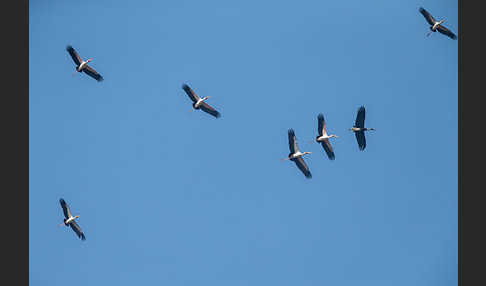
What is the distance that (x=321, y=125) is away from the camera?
21656mm

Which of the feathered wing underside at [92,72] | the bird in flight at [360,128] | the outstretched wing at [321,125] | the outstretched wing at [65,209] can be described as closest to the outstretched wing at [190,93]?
the feathered wing underside at [92,72]

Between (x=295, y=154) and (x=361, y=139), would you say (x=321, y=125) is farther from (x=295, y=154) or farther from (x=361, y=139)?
(x=361, y=139)

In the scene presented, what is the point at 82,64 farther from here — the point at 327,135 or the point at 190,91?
the point at 327,135

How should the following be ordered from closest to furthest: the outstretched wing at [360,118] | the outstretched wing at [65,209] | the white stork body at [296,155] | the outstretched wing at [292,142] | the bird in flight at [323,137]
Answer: the outstretched wing at [360,118], the outstretched wing at [292,142], the bird in flight at [323,137], the white stork body at [296,155], the outstretched wing at [65,209]

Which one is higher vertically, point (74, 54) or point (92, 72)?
point (74, 54)

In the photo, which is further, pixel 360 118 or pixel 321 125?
pixel 321 125

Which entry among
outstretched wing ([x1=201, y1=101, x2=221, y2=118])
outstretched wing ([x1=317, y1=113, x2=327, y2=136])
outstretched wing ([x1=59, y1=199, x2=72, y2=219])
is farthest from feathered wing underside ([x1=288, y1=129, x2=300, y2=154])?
outstretched wing ([x1=59, y1=199, x2=72, y2=219])

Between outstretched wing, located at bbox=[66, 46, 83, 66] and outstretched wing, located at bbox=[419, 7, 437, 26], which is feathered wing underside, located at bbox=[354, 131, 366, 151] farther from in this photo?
outstretched wing, located at bbox=[66, 46, 83, 66]

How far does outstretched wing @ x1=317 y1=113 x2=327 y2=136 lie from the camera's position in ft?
70.0


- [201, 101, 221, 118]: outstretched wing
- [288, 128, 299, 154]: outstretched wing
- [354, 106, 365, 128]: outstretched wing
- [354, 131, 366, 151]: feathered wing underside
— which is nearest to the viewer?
[354, 106, 365, 128]: outstretched wing

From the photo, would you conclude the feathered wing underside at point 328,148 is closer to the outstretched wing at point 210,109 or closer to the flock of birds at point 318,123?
the flock of birds at point 318,123

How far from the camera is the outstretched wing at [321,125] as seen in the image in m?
21.3

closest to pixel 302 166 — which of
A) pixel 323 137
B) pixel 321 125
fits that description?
pixel 323 137

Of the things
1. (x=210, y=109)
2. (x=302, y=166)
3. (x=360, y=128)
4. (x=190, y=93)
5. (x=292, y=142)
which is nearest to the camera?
(x=292, y=142)
